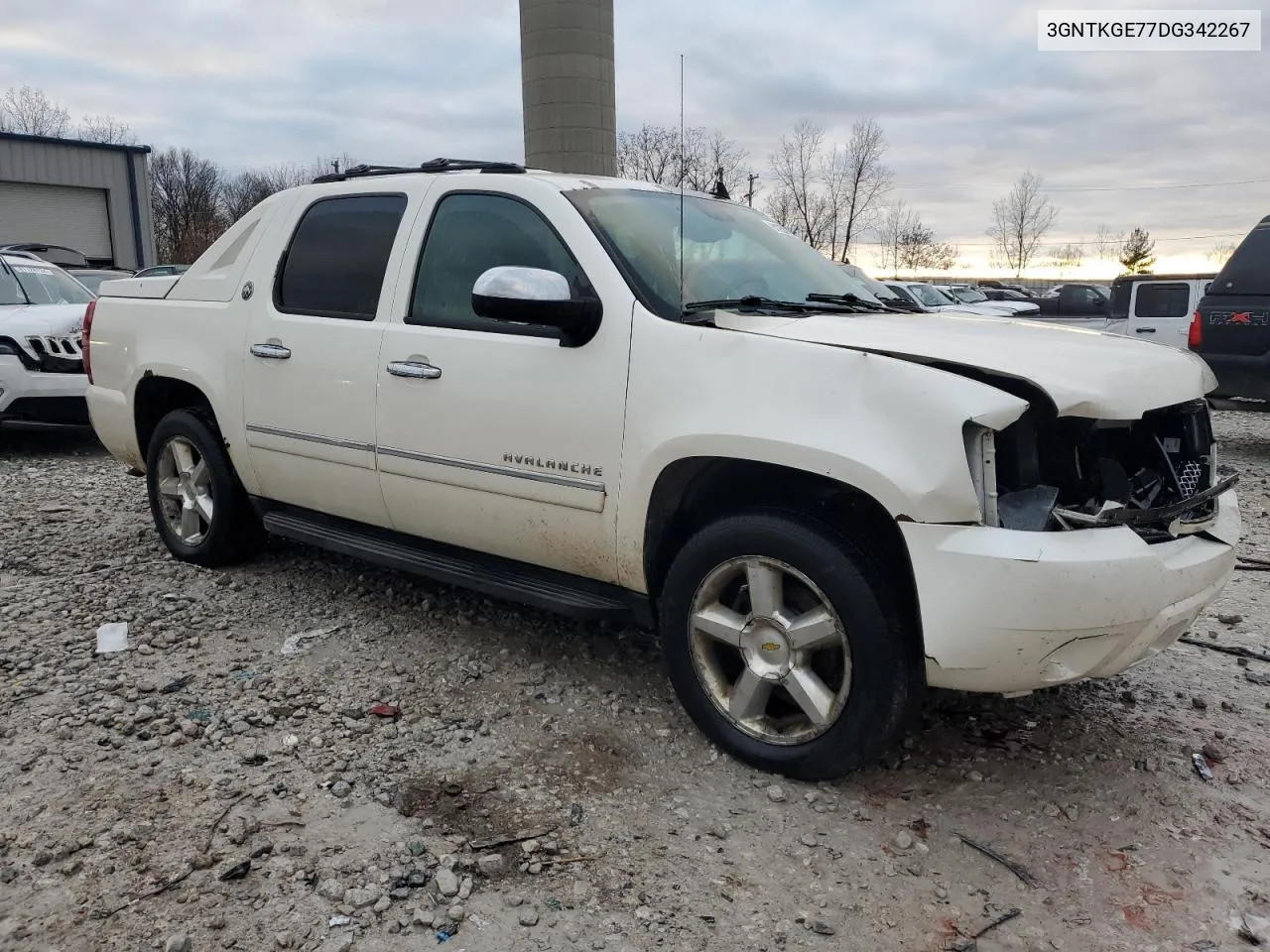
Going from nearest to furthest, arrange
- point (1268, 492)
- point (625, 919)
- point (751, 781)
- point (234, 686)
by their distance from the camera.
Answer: point (625, 919) < point (751, 781) < point (234, 686) < point (1268, 492)

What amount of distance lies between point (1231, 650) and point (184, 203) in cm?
7023

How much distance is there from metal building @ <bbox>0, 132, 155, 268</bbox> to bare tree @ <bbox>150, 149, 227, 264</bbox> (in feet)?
85.6

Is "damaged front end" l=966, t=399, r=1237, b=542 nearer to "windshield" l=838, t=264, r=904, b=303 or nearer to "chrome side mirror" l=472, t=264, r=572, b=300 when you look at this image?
"windshield" l=838, t=264, r=904, b=303

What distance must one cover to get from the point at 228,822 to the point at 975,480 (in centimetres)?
223

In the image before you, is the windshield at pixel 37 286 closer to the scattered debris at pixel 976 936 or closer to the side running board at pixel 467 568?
the side running board at pixel 467 568

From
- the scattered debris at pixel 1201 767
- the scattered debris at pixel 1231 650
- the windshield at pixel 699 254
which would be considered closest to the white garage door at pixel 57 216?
the windshield at pixel 699 254

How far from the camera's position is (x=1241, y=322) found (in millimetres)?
8148

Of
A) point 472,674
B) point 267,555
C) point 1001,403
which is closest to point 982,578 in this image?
point 1001,403

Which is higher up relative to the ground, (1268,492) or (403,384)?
(403,384)

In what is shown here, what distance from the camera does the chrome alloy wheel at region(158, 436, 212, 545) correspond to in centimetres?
494

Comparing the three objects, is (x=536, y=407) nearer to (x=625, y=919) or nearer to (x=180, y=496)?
(x=625, y=919)

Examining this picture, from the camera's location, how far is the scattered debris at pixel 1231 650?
3.99 m

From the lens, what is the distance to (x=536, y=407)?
3.38 m

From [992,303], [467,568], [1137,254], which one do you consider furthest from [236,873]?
[1137,254]
